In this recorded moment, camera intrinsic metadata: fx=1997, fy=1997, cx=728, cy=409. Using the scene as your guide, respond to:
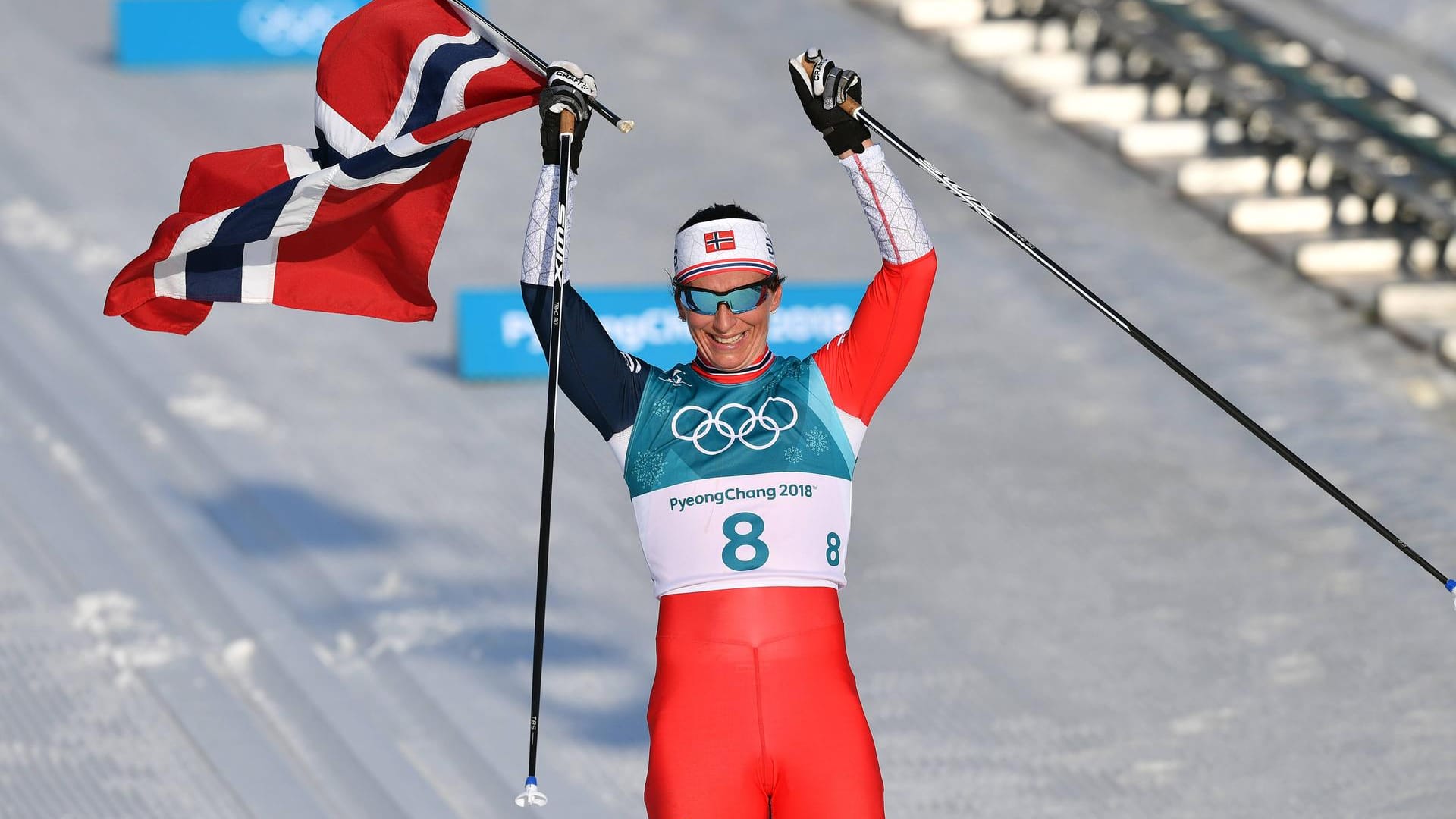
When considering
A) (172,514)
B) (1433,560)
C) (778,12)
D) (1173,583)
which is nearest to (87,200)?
(172,514)

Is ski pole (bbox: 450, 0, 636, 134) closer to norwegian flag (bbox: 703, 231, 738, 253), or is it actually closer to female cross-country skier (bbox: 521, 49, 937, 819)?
female cross-country skier (bbox: 521, 49, 937, 819)

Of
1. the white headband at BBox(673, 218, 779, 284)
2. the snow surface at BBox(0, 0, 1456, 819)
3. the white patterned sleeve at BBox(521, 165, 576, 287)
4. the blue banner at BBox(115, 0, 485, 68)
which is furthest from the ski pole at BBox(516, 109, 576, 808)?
the blue banner at BBox(115, 0, 485, 68)

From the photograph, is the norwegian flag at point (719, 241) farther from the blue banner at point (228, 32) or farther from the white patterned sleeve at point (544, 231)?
the blue banner at point (228, 32)

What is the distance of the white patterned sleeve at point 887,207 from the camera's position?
3900mm

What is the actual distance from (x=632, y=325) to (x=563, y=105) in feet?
13.7

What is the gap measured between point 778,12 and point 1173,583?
6.25 m

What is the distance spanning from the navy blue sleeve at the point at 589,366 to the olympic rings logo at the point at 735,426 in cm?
12

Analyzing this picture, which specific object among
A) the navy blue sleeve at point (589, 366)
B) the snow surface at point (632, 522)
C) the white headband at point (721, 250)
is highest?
the white headband at point (721, 250)

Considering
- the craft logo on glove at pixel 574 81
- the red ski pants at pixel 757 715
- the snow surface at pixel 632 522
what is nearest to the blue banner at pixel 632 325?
the snow surface at pixel 632 522

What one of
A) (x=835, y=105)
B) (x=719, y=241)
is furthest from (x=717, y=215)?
(x=835, y=105)

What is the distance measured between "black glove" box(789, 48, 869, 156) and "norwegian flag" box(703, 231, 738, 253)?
265 mm

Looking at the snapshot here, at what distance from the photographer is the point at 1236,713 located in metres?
6.22

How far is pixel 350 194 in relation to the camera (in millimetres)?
4531

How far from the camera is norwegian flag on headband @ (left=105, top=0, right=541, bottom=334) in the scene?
4.52m
